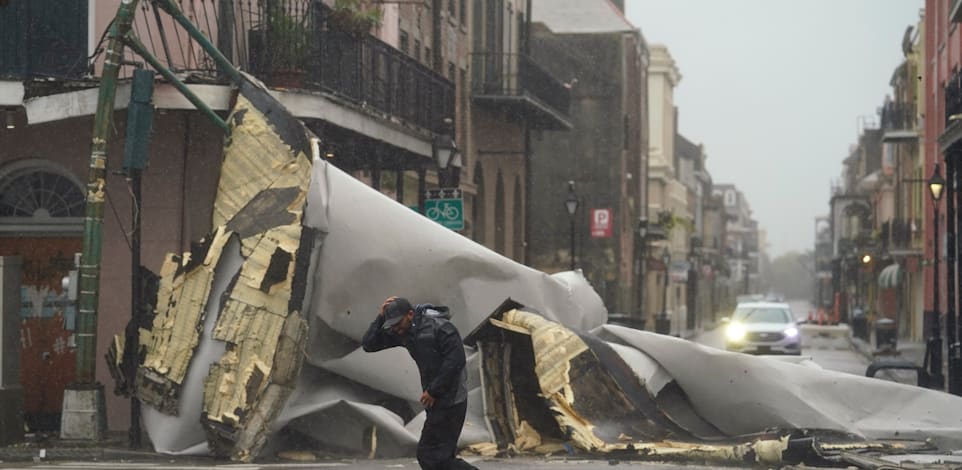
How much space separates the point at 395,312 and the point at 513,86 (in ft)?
94.2

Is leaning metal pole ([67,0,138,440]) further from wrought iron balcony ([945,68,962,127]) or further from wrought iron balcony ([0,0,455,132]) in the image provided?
wrought iron balcony ([945,68,962,127])

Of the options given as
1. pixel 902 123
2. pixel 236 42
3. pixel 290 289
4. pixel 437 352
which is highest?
pixel 902 123

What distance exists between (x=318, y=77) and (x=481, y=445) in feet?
21.7

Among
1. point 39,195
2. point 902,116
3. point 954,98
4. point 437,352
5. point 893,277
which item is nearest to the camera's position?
point 437,352

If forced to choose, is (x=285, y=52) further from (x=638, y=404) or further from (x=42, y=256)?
(x=638, y=404)

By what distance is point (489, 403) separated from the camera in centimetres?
1402

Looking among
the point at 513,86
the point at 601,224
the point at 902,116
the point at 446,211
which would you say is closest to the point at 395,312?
the point at 446,211

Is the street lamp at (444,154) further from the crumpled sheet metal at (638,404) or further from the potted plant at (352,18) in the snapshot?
the crumpled sheet metal at (638,404)

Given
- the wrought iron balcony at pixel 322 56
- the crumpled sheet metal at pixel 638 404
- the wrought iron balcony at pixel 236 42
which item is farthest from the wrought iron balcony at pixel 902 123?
the crumpled sheet metal at pixel 638 404

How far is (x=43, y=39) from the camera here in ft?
58.0

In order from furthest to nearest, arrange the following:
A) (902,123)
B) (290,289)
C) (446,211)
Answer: (902,123) < (446,211) < (290,289)

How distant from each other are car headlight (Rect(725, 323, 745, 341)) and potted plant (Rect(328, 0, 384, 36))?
57.5 ft

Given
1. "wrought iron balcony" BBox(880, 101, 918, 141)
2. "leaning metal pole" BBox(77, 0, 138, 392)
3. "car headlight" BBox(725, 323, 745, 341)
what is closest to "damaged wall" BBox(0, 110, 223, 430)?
"leaning metal pole" BBox(77, 0, 138, 392)

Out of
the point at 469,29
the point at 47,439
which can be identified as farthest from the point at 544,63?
the point at 47,439
